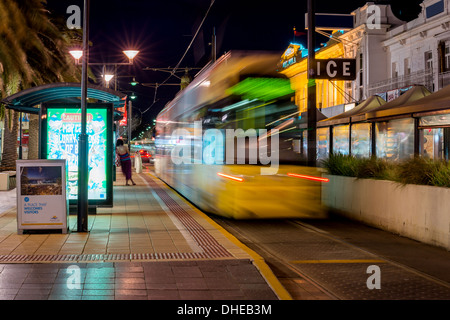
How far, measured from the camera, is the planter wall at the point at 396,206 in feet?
32.5

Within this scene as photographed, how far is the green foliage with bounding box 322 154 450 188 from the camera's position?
10422 mm

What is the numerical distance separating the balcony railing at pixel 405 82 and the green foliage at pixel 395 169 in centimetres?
1808

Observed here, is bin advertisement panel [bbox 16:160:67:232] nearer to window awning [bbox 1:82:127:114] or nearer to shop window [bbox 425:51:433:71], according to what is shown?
window awning [bbox 1:82:127:114]

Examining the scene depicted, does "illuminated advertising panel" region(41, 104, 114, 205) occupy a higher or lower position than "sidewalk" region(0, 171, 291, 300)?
higher

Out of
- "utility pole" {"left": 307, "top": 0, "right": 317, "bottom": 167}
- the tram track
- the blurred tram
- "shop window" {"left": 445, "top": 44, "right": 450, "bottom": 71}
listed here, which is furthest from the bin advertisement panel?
"shop window" {"left": 445, "top": 44, "right": 450, "bottom": 71}

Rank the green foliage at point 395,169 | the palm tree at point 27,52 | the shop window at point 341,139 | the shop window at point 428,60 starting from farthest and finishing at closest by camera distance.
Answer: the shop window at point 341,139 < the shop window at point 428,60 < the palm tree at point 27,52 < the green foliage at point 395,169

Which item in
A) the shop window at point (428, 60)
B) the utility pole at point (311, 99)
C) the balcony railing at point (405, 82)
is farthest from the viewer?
the shop window at point (428, 60)

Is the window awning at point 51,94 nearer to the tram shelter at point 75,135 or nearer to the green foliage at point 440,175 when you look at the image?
the tram shelter at point 75,135

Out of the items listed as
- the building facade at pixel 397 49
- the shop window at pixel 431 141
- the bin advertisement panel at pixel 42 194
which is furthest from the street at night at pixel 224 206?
the building facade at pixel 397 49

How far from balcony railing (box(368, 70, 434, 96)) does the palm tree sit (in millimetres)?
17972

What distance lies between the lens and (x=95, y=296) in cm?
615

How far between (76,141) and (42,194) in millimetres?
3140

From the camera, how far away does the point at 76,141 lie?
1337 cm

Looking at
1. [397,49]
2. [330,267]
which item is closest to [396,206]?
[330,267]
